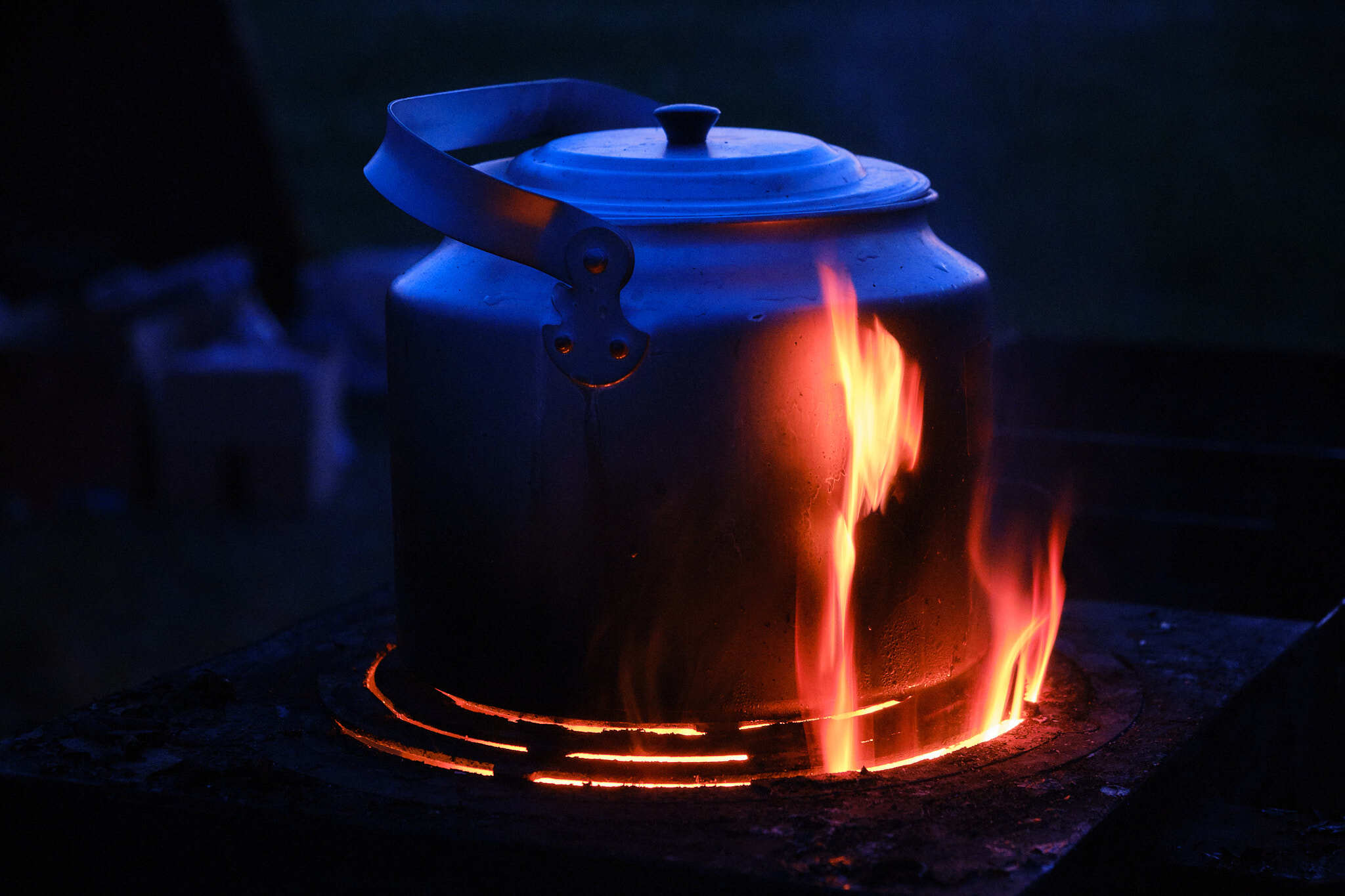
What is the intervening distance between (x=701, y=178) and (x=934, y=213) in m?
5.98

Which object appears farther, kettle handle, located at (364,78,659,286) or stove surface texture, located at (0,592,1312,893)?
kettle handle, located at (364,78,659,286)

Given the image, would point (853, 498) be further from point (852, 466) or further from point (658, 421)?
point (658, 421)

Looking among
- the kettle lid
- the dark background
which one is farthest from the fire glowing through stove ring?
the dark background

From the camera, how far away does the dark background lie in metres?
2.60

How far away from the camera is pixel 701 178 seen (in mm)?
1603

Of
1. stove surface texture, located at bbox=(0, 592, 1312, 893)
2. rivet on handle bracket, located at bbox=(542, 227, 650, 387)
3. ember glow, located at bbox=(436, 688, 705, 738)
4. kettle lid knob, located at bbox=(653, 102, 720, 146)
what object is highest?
kettle lid knob, located at bbox=(653, 102, 720, 146)

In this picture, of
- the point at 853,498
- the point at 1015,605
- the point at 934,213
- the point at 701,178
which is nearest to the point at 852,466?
the point at 853,498

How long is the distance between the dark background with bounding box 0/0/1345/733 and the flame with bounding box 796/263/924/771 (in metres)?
1.00

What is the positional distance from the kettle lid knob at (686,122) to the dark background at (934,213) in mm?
1077

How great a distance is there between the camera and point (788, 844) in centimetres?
139

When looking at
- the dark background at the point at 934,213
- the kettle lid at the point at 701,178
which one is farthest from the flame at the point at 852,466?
the dark background at the point at 934,213

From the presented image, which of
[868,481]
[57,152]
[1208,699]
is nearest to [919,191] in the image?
[868,481]

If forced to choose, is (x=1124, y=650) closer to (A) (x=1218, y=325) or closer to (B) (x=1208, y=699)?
(B) (x=1208, y=699)

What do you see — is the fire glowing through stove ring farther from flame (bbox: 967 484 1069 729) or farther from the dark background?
the dark background
